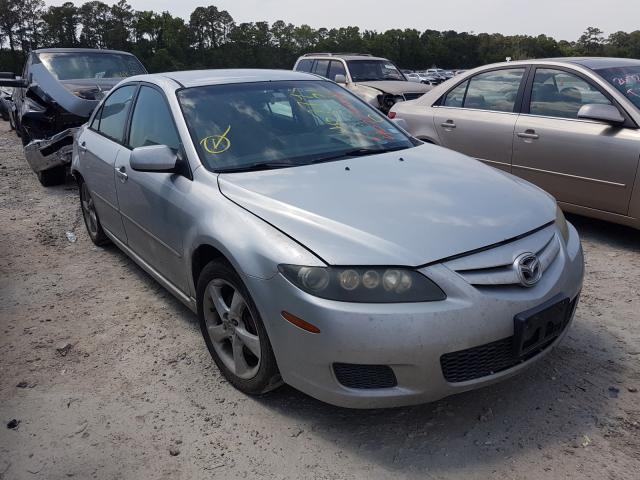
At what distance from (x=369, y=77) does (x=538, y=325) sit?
1050 centimetres

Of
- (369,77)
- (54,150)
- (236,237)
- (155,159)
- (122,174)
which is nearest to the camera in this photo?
(236,237)

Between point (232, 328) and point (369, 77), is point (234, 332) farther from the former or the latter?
point (369, 77)

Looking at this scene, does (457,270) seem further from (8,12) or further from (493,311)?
(8,12)

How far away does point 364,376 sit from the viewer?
229 cm

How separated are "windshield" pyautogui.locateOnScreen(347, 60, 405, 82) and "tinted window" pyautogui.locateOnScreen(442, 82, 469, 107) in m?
6.09

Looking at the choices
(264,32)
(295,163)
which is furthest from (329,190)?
(264,32)

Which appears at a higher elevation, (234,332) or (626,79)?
(626,79)

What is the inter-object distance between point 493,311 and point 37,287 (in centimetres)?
356

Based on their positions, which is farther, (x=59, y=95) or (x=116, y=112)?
(x=59, y=95)

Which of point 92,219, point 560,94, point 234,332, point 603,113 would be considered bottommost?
point 92,219

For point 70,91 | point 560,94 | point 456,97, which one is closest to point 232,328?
point 560,94

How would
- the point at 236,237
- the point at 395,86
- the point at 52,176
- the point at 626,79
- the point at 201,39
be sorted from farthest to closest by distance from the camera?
1. the point at 201,39
2. the point at 395,86
3. the point at 52,176
4. the point at 626,79
5. the point at 236,237

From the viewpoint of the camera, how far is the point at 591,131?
464cm

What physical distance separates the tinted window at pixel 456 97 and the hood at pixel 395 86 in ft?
16.1
